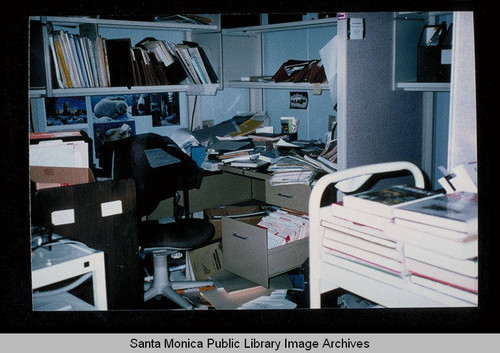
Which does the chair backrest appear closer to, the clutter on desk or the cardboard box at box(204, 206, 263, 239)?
the cardboard box at box(204, 206, 263, 239)

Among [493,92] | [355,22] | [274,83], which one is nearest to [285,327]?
[493,92]

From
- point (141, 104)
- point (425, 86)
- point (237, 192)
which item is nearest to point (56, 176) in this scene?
point (141, 104)

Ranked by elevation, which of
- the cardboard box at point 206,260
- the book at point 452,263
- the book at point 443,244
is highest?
the book at point 443,244

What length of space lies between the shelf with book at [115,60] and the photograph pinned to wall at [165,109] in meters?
0.14

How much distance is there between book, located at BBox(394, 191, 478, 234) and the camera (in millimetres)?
891

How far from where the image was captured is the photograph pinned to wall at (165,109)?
2.97 meters

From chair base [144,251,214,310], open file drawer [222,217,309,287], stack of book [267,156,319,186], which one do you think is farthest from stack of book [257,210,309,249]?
chair base [144,251,214,310]

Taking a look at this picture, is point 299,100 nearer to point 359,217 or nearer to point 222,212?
point 222,212

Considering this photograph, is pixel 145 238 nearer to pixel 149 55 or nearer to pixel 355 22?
pixel 149 55

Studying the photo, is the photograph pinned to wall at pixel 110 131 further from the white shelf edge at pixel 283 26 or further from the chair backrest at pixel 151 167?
the white shelf edge at pixel 283 26

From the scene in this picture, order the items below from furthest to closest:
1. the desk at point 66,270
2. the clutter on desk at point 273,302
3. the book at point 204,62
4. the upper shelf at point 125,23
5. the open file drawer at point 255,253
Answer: the book at point 204,62, the upper shelf at point 125,23, the open file drawer at point 255,253, the clutter on desk at point 273,302, the desk at point 66,270

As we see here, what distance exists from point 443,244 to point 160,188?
1.62 metres

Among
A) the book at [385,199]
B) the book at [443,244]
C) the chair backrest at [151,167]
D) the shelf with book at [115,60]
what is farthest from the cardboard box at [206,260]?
the book at [443,244]

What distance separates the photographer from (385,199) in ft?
3.38
